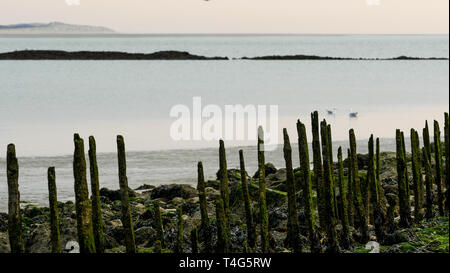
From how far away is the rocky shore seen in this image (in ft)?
67.2

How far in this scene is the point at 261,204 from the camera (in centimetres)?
1964

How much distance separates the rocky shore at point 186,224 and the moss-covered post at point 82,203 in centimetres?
191

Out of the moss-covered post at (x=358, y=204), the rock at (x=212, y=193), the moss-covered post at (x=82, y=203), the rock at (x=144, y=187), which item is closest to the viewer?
the moss-covered post at (x=82, y=203)

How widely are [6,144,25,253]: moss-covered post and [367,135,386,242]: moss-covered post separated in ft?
28.9

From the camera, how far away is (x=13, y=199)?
57.7 ft

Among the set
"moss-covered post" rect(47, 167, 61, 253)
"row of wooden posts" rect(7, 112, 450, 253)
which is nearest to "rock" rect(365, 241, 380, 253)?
"row of wooden posts" rect(7, 112, 450, 253)

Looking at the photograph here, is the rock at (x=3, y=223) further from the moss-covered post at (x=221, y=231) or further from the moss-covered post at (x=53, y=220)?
the moss-covered post at (x=221, y=231)

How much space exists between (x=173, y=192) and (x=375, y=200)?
977cm

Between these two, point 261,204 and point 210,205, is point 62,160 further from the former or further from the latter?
point 261,204

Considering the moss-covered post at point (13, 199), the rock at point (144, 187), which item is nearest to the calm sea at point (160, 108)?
the rock at point (144, 187)

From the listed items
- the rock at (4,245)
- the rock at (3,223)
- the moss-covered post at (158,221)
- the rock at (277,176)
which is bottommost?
the rock at (4,245)

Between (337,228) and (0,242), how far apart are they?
Result: 8655 mm

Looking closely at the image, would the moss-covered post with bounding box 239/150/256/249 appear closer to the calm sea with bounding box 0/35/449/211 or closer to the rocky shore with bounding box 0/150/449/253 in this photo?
the rocky shore with bounding box 0/150/449/253

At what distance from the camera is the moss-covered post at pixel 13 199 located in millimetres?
17438
